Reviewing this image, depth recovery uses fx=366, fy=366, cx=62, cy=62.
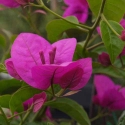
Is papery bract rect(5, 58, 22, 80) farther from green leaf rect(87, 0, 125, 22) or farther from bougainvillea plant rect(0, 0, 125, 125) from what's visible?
green leaf rect(87, 0, 125, 22)

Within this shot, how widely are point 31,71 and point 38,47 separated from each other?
0.11 feet

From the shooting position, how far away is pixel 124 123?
0.46 m

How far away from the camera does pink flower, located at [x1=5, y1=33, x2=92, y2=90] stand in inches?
14.4

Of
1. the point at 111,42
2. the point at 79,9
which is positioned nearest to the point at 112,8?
the point at 111,42

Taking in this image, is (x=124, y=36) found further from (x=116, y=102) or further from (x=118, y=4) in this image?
(x=116, y=102)

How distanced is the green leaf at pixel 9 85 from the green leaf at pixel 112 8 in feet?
0.47

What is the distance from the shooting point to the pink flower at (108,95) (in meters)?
0.56

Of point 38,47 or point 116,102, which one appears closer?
point 38,47

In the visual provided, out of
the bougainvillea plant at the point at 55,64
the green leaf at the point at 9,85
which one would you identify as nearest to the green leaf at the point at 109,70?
the bougainvillea plant at the point at 55,64

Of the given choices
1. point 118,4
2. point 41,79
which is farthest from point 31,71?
point 118,4

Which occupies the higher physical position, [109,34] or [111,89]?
[109,34]

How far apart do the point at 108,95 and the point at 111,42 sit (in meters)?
0.18

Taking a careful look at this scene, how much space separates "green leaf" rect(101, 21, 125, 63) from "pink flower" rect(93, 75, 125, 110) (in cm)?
16

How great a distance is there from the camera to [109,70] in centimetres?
49
